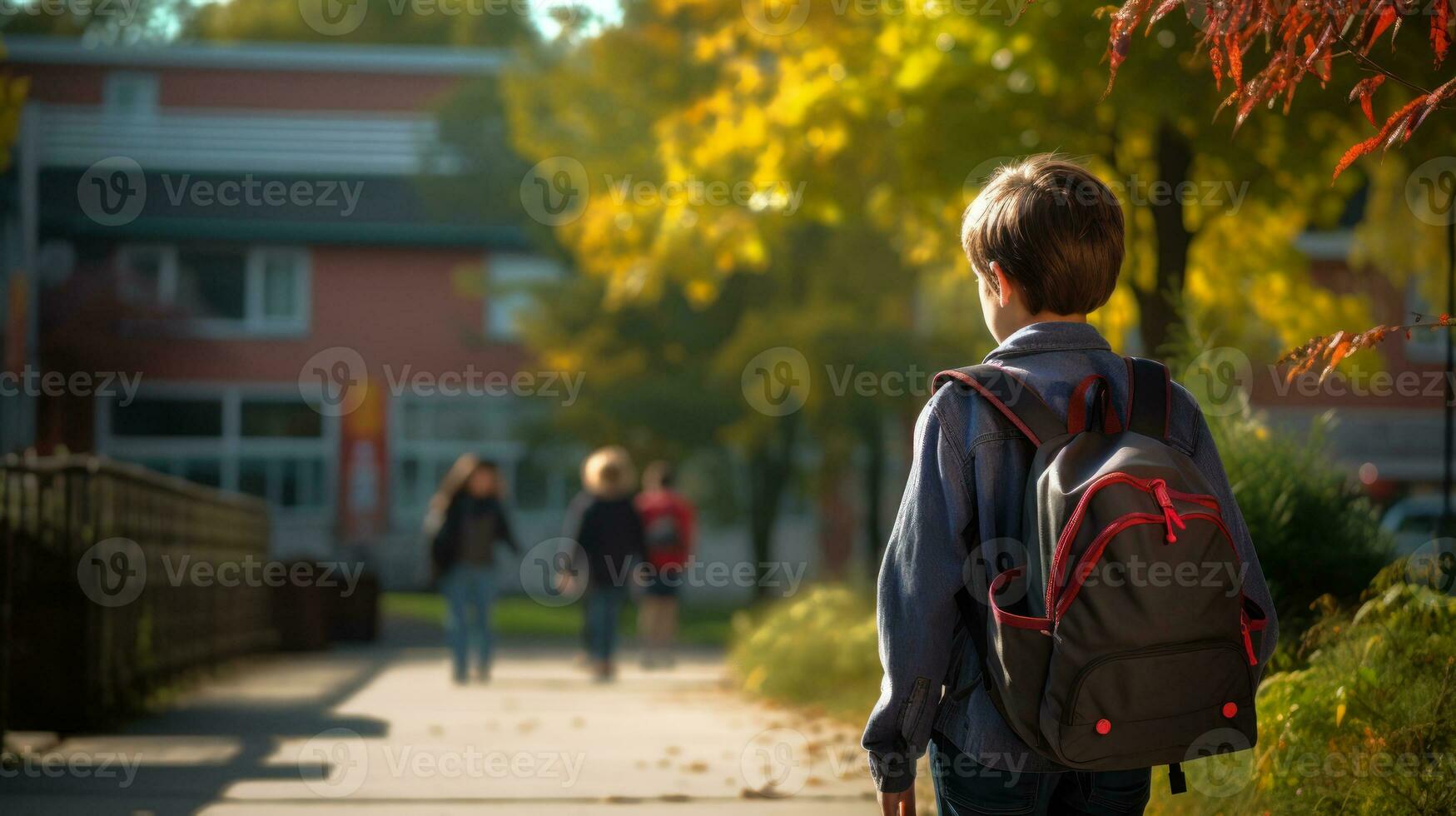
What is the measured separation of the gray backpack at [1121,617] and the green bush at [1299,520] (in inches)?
163

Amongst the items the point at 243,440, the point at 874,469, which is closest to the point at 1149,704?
the point at 874,469

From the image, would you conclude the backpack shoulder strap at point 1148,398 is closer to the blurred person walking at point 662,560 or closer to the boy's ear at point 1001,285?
the boy's ear at point 1001,285

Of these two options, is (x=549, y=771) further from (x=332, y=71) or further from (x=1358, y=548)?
(x=332, y=71)

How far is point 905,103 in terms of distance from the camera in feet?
35.0

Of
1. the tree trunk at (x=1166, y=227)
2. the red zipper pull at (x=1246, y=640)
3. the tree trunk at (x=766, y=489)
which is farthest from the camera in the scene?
the tree trunk at (x=766, y=489)

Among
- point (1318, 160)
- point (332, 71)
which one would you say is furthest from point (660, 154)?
point (332, 71)

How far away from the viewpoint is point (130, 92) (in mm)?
38906

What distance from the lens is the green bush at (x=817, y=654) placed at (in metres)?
9.86

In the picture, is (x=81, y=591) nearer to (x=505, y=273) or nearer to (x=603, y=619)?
(x=603, y=619)

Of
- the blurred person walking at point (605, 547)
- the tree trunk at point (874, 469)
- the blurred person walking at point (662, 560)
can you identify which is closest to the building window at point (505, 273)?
the tree trunk at point (874, 469)

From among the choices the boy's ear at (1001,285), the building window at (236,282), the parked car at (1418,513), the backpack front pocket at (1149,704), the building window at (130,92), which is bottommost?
the parked car at (1418,513)

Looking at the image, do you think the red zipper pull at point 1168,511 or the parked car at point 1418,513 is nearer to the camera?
the red zipper pull at point 1168,511

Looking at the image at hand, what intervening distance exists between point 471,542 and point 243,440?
2172cm

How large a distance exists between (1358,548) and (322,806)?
4274 mm
